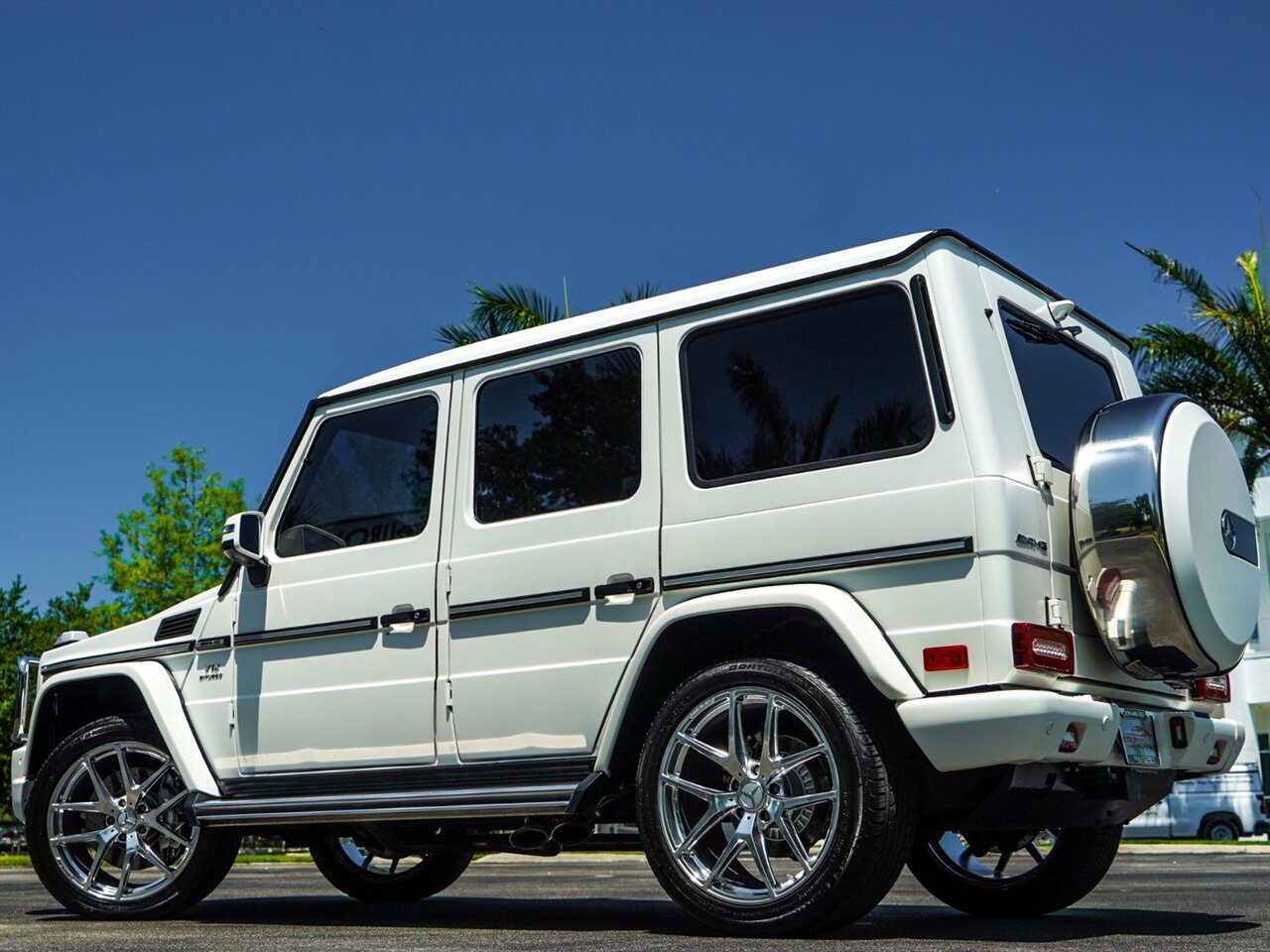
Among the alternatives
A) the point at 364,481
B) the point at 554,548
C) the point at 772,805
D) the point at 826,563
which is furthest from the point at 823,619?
the point at 364,481

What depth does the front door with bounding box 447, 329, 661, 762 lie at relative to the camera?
18.6 feet

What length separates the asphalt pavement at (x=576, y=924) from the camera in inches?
192

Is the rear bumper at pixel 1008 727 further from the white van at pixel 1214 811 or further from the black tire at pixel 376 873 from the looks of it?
the white van at pixel 1214 811

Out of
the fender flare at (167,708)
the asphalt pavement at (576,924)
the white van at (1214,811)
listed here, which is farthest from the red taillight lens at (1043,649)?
the white van at (1214,811)

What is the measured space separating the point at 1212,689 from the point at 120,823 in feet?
16.1

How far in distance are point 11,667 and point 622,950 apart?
47.5 m

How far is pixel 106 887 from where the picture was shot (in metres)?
6.94

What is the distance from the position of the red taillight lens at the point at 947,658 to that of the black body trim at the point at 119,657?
3754mm

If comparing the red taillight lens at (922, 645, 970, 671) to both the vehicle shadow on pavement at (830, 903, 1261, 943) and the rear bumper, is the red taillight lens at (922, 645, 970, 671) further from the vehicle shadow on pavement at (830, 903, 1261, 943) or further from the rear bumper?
the vehicle shadow on pavement at (830, 903, 1261, 943)

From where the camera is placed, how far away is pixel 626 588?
18.4 ft

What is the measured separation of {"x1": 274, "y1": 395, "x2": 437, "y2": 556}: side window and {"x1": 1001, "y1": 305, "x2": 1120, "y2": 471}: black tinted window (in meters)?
2.57

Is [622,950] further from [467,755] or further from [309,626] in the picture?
[309,626]

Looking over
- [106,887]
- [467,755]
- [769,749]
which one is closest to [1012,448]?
[769,749]

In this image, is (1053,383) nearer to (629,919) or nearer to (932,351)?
(932,351)
